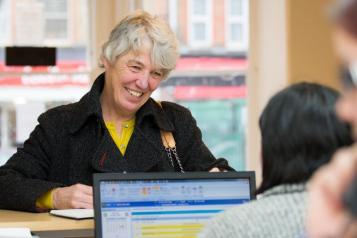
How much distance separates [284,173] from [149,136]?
128 cm

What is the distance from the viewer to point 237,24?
4949 millimetres

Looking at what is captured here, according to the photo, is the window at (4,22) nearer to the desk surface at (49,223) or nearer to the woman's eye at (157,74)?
the woman's eye at (157,74)

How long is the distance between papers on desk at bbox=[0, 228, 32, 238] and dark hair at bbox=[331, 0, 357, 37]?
175 centimetres

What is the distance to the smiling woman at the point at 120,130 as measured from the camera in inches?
99.7

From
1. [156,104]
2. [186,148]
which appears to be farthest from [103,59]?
[186,148]

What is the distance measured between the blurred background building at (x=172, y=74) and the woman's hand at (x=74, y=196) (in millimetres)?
2490

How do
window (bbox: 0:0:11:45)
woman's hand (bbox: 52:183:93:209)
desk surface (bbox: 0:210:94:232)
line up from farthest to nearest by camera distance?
1. window (bbox: 0:0:11:45)
2. woman's hand (bbox: 52:183:93:209)
3. desk surface (bbox: 0:210:94:232)

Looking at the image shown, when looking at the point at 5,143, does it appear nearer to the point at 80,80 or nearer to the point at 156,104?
the point at 80,80

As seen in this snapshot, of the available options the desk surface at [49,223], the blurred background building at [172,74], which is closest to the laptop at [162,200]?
the desk surface at [49,223]

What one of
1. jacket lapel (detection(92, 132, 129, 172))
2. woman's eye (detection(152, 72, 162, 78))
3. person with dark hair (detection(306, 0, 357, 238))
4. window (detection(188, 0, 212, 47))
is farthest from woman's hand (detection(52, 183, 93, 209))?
window (detection(188, 0, 212, 47))

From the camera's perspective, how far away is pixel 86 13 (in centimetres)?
486

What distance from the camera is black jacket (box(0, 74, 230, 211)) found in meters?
2.52

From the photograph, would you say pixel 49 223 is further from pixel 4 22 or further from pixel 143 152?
pixel 4 22

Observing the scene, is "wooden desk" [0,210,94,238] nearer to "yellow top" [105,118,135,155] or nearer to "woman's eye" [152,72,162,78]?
"yellow top" [105,118,135,155]
